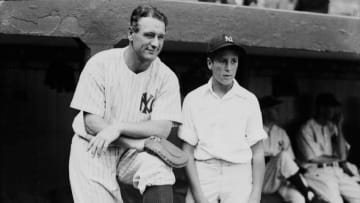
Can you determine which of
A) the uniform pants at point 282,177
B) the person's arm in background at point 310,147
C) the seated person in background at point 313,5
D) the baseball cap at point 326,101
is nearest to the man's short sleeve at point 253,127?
the uniform pants at point 282,177

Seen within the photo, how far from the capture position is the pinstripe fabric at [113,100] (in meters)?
3.55

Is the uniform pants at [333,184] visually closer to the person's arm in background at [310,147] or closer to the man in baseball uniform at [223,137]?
the person's arm in background at [310,147]

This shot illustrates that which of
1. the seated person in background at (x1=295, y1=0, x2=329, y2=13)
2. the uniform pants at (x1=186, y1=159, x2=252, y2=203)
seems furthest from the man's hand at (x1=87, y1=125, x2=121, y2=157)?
the seated person in background at (x1=295, y1=0, x2=329, y2=13)

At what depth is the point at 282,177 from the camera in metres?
6.38

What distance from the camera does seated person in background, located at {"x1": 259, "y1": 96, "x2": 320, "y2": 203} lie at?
622 centimetres

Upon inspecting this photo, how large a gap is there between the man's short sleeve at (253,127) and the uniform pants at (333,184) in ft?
8.56

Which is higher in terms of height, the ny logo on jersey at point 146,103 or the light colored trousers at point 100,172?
the ny logo on jersey at point 146,103

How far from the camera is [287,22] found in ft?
18.1

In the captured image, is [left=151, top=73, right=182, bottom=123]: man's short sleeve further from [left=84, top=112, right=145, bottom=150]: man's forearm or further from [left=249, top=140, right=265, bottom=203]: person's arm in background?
[left=249, top=140, right=265, bottom=203]: person's arm in background

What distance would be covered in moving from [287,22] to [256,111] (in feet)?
5.14

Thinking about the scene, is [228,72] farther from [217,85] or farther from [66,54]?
[66,54]

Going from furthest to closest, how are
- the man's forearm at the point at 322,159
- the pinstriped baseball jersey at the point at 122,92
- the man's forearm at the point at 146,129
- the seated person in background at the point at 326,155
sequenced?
the man's forearm at the point at 322,159, the seated person in background at the point at 326,155, the pinstriped baseball jersey at the point at 122,92, the man's forearm at the point at 146,129

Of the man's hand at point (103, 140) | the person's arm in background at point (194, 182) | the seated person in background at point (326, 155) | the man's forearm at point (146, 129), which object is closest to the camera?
the man's hand at point (103, 140)

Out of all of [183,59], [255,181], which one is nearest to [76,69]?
[183,59]
